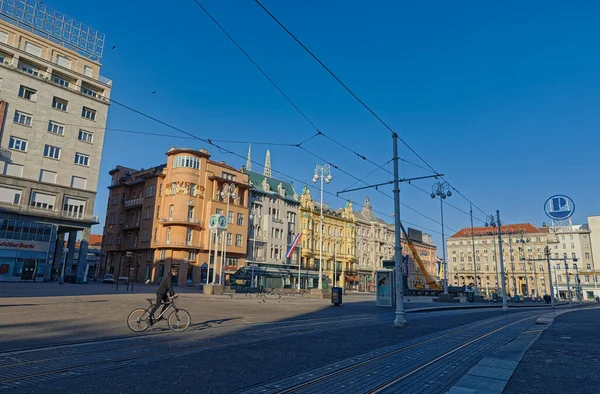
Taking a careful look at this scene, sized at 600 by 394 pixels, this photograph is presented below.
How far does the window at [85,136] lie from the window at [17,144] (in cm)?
606

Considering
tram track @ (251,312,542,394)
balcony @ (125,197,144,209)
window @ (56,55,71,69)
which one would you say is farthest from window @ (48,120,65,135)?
tram track @ (251,312,542,394)

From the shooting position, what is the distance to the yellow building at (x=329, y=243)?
72.9 m

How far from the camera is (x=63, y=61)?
50.1m

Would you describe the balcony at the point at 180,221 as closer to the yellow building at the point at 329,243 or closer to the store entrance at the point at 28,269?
the store entrance at the point at 28,269

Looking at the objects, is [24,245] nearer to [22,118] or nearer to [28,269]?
[28,269]

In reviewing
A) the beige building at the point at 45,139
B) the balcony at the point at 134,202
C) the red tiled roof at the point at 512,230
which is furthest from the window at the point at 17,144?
the red tiled roof at the point at 512,230

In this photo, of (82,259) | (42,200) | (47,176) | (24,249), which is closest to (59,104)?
(47,176)

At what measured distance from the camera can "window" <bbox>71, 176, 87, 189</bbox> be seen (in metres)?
48.9

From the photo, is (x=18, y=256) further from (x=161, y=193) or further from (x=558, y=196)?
(x=558, y=196)

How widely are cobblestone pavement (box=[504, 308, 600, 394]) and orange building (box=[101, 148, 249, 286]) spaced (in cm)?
4575

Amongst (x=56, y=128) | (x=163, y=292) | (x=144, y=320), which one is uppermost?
(x=56, y=128)

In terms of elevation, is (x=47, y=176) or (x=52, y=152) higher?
(x=52, y=152)

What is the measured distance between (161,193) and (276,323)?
164ft

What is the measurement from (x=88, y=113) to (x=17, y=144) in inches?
373
